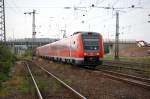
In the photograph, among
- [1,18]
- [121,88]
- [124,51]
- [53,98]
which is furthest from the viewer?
[124,51]

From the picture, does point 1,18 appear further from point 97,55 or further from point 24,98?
point 24,98

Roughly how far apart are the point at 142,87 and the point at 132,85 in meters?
0.89

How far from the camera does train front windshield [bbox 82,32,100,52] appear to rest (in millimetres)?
26469

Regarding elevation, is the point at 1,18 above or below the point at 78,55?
above

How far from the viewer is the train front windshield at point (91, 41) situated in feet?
86.8

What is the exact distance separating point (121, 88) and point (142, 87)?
0.95 metres

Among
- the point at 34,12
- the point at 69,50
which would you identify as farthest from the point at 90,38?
the point at 34,12

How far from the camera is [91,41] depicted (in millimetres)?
26734

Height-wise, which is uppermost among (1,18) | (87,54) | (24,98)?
(1,18)

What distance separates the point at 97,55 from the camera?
2627 centimetres

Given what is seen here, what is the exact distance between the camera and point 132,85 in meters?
15.2

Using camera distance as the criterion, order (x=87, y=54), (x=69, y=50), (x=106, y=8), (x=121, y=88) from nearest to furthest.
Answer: (x=121, y=88) < (x=87, y=54) < (x=69, y=50) < (x=106, y=8)

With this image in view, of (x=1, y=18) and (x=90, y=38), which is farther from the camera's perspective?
(x=1, y=18)

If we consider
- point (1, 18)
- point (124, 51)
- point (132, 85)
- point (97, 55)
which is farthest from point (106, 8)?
point (124, 51)
